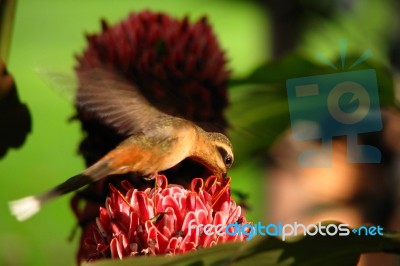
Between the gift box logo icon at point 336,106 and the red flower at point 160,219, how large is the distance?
219 millimetres

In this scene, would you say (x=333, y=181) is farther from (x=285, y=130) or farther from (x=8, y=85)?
(x=8, y=85)

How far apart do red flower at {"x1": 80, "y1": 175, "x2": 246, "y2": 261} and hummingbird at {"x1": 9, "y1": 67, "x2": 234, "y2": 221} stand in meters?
0.02

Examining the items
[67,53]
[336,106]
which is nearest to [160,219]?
[336,106]

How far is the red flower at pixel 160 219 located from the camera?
2.13 feet

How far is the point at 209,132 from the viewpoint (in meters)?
0.73

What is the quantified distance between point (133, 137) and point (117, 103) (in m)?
0.04

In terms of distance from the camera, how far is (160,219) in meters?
0.66

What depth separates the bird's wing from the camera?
70cm

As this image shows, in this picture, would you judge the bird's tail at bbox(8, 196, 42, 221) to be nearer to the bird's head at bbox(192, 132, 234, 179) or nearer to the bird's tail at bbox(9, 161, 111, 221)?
the bird's tail at bbox(9, 161, 111, 221)

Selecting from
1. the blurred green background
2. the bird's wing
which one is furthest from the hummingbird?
the blurred green background

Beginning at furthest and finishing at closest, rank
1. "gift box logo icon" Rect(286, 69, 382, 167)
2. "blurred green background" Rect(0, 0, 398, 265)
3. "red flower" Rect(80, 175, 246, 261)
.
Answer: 1. "blurred green background" Rect(0, 0, 398, 265)
2. "gift box logo icon" Rect(286, 69, 382, 167)
3. "red flower" Rect(80, 175, 246, 261)

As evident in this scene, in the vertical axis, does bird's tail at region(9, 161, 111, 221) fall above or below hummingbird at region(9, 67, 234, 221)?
below

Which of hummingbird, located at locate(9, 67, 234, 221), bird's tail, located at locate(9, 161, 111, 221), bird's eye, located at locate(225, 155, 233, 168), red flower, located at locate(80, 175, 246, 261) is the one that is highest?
hummingbird, located at locate(9, 67, 234, 221)

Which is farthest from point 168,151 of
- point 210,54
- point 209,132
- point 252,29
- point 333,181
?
point 252,29
